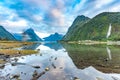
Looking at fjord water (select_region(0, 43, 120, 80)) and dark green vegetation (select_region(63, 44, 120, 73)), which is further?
dark green vegetation (select_region(63, 44, 120, 73))

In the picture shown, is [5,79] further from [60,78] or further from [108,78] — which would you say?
[108,78]

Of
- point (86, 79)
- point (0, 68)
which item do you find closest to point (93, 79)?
point (86, 79)

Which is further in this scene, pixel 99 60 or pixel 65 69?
pixel 99 60

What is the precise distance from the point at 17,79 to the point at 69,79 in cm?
986

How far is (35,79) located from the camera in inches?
1426

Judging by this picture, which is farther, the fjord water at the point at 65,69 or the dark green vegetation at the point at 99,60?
the dark green vegetation at the point at 99,60

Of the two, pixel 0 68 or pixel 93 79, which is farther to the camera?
pixel 0 68

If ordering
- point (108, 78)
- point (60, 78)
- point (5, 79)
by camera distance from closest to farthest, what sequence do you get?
point (5, 79)
point (60, 78)
point (108, 78)

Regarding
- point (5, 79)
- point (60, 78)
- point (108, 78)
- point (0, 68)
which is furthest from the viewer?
point (0, 68)

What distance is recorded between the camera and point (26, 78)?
36938mm

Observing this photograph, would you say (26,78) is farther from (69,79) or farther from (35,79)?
(69,79)

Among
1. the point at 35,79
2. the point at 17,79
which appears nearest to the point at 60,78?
the point at 35,79

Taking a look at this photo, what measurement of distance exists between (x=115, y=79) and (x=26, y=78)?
17.4 m

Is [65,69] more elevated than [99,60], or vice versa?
[65,69]
